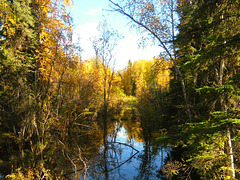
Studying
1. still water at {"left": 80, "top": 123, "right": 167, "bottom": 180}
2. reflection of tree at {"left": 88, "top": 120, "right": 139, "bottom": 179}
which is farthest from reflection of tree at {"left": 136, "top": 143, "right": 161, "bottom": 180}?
reflection of tree at {"left": 88, "top": 120, "right": 139, "bottom": 179}

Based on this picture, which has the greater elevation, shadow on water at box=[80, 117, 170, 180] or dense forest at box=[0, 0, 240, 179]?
dense forest at box=[0, 0, 240, 179]

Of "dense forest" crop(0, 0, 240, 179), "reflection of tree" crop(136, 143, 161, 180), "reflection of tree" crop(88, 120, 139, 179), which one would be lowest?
"reflection of tree" crop(136, 143, 161, 180)

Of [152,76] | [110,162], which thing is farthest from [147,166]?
[152,76]

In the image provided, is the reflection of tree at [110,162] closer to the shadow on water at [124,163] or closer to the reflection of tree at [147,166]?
the shadow on water at [124,163]

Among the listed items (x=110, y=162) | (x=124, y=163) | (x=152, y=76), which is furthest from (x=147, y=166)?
(x=152, y=76)

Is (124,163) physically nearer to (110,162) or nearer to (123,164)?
(123,164)

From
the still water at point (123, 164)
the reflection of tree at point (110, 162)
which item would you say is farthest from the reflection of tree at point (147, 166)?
the reflection of tree at point (110, 162)

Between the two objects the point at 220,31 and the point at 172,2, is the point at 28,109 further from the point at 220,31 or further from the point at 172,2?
the point at 172,2

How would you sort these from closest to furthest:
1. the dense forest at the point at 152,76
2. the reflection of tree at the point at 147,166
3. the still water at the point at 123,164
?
1. the dense forest at the point at 152,76
2. the still water at the point at 123,164
3. the reflection of tree at the point at 147,166

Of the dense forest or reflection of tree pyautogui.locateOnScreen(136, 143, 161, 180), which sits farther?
reflection of tree pyautogui.locateOnScreen(136, 143, 161, 180)

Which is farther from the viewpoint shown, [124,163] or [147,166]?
[124,163]

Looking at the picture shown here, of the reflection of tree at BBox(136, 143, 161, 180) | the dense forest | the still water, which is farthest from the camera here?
the reflection of tree at BBox(136, 143, 161, 180)

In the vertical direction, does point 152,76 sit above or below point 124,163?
above

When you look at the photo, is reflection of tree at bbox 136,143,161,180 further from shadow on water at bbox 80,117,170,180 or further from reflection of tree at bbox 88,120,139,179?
reflection of tree at bbox 88,120,139,179
